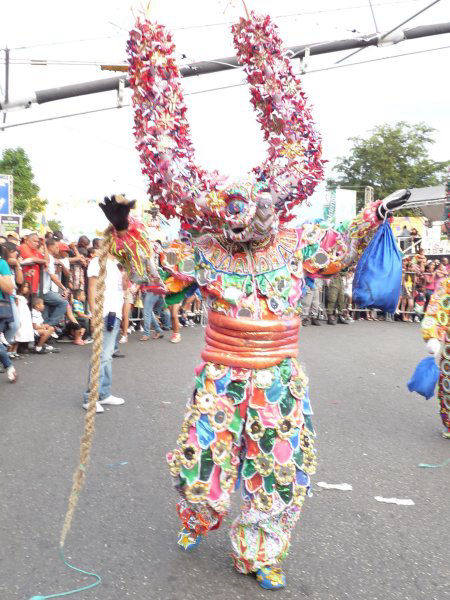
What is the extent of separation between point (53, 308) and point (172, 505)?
6.40m

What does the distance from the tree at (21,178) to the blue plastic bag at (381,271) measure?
4510 centimetres

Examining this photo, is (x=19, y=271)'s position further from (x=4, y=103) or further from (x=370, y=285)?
(x=370, y=285)

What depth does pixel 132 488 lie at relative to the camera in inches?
155

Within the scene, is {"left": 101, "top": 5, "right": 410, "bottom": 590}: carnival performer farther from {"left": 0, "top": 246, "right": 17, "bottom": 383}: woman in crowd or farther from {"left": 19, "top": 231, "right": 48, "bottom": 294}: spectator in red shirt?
{"left": 19, "top": 231, "right": 48, "bottom": 294}: spectator in red shirt

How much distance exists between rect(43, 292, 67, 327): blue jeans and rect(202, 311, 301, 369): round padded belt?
691 centimetres

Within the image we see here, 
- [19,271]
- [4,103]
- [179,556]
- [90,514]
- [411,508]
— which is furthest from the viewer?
[4,103]

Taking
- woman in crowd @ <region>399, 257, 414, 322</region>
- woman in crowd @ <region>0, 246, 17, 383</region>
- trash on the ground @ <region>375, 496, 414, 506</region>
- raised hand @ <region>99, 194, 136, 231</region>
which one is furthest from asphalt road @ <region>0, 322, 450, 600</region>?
woman in crowd @ <region>399, 257, 414, 322</region>

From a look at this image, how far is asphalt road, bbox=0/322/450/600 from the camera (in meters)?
2.85

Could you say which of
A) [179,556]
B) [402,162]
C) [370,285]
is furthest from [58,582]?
[402,162]

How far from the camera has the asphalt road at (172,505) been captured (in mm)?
2846

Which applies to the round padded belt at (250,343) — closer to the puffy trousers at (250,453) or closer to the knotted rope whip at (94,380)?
the puffy trousers at (250,453)

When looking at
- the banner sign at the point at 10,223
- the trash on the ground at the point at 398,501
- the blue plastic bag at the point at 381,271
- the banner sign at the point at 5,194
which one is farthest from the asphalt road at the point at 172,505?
the banner sign at the point at 5,194

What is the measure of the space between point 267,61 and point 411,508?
2759 millimetres

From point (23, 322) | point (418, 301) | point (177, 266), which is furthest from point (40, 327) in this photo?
point (418, 301)
